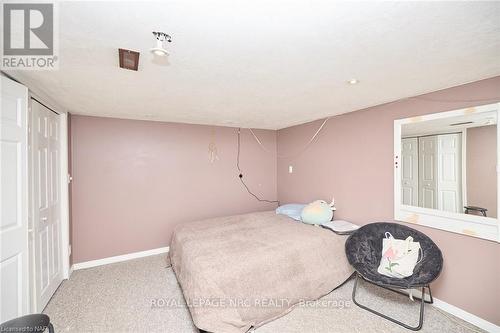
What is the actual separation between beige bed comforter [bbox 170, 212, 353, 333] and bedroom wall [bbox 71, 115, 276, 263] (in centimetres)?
94

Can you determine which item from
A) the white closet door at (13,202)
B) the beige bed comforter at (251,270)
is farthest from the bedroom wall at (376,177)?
the white closet door at (13,202)

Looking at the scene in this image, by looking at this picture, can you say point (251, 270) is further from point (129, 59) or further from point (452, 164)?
point (452, 164)

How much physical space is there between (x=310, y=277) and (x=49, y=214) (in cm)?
301

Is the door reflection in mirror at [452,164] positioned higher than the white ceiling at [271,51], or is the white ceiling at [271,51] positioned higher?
the white ceiling at [271,51]

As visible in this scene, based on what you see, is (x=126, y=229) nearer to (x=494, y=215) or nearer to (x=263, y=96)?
(x=263, y=96)

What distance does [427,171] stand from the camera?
2525 mm

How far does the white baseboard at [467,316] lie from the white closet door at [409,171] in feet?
3.40

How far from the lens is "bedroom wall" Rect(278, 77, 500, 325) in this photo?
2020 mm

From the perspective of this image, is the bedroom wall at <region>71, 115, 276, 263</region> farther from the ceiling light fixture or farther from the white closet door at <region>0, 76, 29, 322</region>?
the ceiling light fixture

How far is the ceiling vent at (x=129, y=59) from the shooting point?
1448 millimetres

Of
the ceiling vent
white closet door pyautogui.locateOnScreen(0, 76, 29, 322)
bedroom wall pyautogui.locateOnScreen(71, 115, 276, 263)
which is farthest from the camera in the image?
bedroom wall pyautogui.locateOnScreen(71, 115, 276, 263)

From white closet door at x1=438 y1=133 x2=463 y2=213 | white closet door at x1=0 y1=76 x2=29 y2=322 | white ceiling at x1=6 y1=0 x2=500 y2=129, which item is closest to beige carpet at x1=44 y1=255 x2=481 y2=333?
white closet door at x1=0 y1=76 x2=29 y2=322

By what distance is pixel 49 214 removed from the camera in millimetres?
2482

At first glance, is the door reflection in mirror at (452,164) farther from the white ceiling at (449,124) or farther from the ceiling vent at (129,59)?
the ceiling vent at (129,59)
